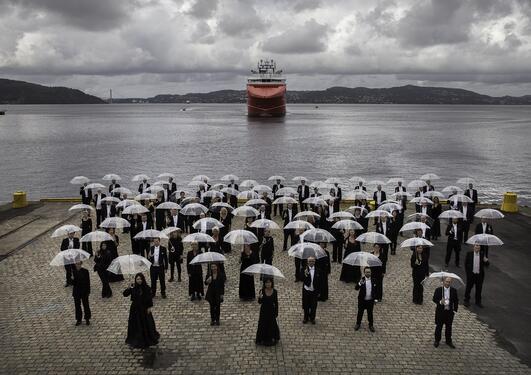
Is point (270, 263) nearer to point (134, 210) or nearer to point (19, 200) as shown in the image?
point (134, 210)

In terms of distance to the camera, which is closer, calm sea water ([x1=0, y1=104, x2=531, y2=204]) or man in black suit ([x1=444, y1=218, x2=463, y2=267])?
man in black suit ([x1=444, y1=218, x2=463, y2=267])

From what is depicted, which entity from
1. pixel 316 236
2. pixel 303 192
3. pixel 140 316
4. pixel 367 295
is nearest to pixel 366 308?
pixel 367 295

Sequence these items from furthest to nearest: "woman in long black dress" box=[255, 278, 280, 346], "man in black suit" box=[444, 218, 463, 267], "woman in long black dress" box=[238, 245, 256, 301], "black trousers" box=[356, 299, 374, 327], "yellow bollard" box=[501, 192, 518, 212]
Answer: "yellow bollard" box=[501, 192, 518, 212] → "man in black suit" box=[444, 218, 463, 267] → "woman in long black dress" box=[238, 245, 256, 301] → "black trousers" box=[356, 299, 374, 327] → "woman in long black dress" box=[255, 278, 280, 346]

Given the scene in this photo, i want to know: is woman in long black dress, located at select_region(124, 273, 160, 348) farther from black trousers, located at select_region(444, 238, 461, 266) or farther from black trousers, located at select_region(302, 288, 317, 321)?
black trousers, located at select_region(444, 238, 461, 266)

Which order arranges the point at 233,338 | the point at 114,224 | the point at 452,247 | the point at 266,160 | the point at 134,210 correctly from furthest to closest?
the point at 266,160 < the point at 134,210 < the point at 452,247 < the point at 114,224 < the point at 233,338

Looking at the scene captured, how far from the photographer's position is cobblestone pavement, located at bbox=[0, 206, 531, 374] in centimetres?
873

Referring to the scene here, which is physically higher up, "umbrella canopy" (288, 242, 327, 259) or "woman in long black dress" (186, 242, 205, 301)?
"umbrella canopy" (288, 242, 327, 259)

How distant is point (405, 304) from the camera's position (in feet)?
37.9

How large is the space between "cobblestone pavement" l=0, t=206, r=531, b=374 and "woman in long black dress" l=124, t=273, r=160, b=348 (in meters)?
0.21

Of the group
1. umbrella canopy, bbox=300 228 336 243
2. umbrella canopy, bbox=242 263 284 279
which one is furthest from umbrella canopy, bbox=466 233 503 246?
umbrella canopy, bbox=242 263 284 279

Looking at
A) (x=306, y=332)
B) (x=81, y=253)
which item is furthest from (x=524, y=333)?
(x=81, y=253)

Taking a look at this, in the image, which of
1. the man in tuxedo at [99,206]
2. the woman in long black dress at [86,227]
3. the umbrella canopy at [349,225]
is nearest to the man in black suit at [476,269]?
the umbrella canopy at [349,225]

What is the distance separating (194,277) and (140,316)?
96.1 inches

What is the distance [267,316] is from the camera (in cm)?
927
